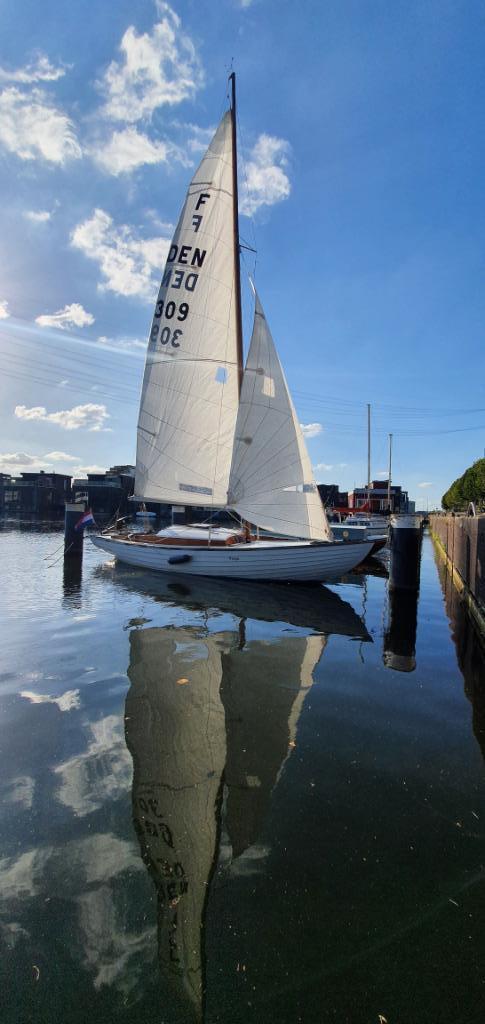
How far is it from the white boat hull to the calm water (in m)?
6.94

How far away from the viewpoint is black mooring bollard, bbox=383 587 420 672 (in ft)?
29.2

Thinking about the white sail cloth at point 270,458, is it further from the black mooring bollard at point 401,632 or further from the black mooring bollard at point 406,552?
the black mooring bollard at point 401,632

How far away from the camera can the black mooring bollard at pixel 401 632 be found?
8.91 meters

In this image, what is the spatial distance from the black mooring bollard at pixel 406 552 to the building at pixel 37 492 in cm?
10016

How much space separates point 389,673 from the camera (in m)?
8.20

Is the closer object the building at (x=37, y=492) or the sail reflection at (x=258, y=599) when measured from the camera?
the sail reflection at (x=258, y=599)

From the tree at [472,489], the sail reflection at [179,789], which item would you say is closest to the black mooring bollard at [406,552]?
the sail reflection at [179,789]

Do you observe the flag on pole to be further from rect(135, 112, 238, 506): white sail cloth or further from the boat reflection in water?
the boat reflection in water

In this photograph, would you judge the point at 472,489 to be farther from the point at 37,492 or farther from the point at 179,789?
the point at 37,492

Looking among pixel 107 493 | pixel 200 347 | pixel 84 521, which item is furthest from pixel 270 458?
pixel 107 493

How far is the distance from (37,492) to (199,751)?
108m

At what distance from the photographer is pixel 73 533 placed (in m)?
23.6

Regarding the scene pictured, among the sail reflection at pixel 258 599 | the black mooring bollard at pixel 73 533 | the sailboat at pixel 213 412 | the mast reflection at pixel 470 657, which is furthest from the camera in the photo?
the black mooring bollard at pixel 73 533

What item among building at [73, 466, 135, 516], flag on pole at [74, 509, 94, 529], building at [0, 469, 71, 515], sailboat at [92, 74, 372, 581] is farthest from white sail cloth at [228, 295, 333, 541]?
building at [0, 469, 71, 515]
